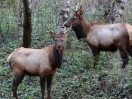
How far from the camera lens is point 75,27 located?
12195mm

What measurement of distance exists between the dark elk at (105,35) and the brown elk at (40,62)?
2432 mm

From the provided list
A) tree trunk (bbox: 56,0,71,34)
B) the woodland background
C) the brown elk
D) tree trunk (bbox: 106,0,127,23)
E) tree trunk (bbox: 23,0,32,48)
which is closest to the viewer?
the brown elk

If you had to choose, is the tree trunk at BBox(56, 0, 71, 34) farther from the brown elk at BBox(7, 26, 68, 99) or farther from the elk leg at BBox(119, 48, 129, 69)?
the brown elk at BBox(7, 26, 68, 99)

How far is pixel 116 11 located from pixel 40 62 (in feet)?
17.8

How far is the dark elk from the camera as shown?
11.1 metres

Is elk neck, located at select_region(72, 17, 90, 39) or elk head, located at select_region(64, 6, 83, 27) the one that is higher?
elk head, located at select_region(64, 6, 83, 27)

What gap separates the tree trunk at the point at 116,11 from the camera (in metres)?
13.4

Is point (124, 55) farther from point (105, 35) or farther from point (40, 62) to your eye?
point (40, 62)

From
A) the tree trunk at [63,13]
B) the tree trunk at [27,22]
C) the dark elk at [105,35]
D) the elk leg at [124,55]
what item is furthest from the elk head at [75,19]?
the elk leg at [124,55]

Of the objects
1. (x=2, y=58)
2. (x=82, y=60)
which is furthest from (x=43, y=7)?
(x=82, y=60)

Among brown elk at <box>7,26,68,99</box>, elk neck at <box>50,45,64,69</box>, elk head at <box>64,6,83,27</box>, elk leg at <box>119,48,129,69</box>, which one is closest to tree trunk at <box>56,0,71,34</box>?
elk head at <box>64,6,83,27</box>

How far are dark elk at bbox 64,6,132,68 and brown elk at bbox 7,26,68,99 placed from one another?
243 centimetres

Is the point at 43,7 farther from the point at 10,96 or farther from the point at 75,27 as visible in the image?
the point at 10,96

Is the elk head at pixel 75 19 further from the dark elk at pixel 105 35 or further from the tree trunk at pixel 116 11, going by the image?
the tree trunk at pixel 116 11
